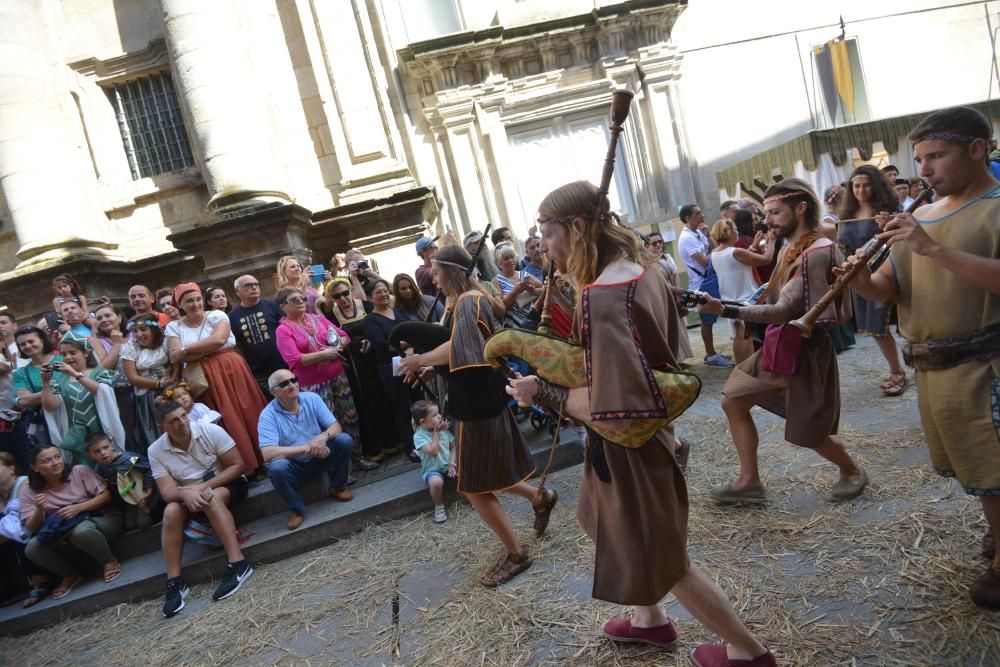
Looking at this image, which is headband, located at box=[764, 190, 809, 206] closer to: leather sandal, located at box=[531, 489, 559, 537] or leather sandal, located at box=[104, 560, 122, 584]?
leather sandal, located at box=[531, 489, 559, 537]

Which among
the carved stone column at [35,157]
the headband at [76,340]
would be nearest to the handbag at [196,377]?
the headband at [76,340]

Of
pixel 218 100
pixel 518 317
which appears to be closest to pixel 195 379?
pixel 518 317

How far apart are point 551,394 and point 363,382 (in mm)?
3755

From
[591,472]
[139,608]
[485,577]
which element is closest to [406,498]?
[485,577]

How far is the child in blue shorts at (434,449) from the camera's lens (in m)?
4.63

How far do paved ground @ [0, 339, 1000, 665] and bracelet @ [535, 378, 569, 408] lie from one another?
1.29m

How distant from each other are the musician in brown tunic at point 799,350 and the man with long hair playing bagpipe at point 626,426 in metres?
1.20

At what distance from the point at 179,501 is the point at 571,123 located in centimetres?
986

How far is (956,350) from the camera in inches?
88.7

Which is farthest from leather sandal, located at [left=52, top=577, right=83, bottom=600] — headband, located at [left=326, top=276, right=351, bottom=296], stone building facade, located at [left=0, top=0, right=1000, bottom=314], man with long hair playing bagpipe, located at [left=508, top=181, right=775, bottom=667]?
man with long hair playing bagpipe, located at [left=508, top=181, right=775, bottom=667]

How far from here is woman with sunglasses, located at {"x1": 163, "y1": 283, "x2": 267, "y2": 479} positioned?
511 cm

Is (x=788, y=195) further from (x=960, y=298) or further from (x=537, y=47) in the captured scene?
(x=537, y=47)

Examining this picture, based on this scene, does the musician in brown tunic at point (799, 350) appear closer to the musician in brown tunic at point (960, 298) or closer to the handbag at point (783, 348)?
the handbag at point (783, 348)

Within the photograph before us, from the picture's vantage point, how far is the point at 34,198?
27.5ft
